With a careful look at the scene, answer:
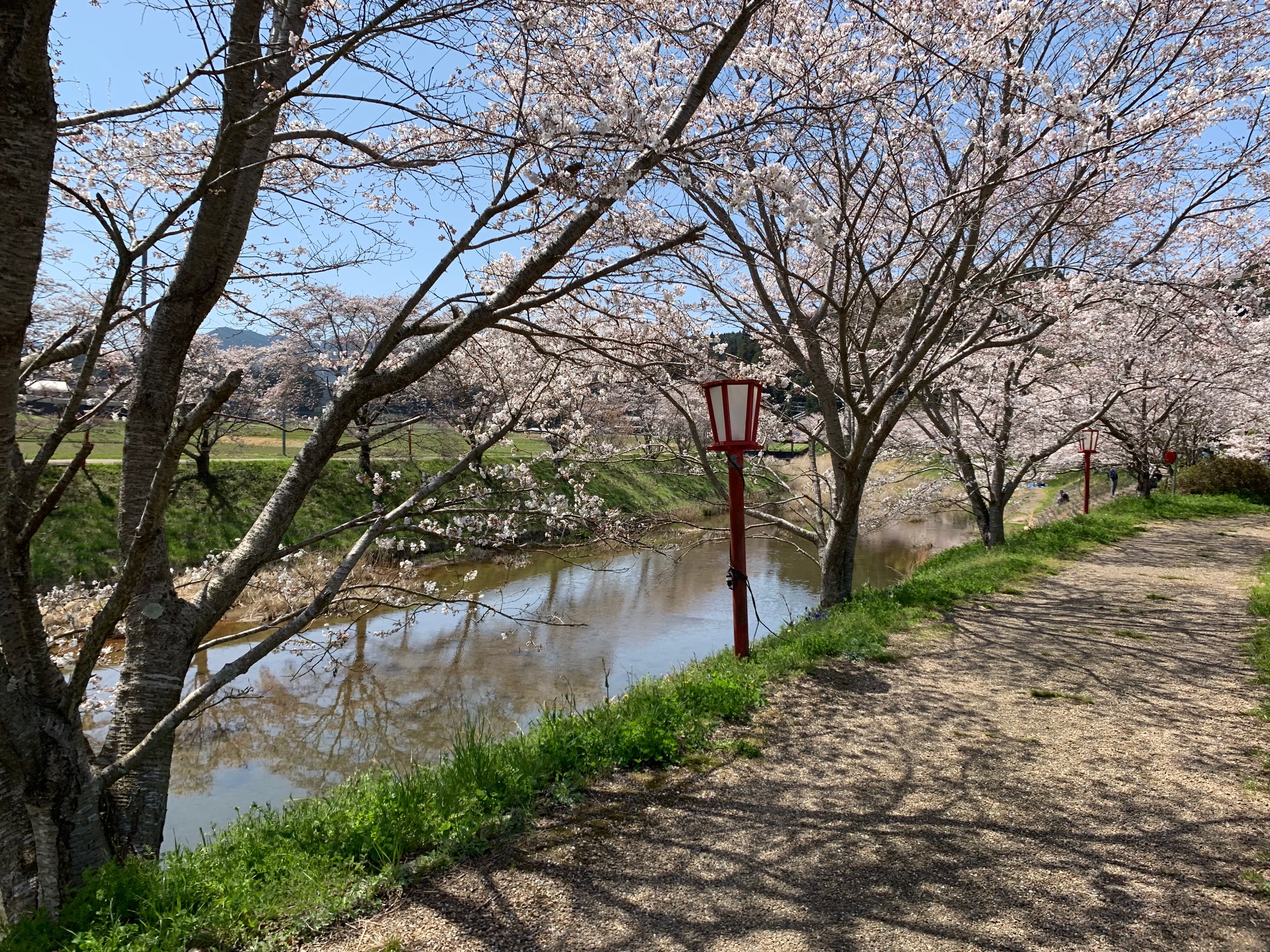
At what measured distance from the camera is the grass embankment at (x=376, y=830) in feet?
8.07

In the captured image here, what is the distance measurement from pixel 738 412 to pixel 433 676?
19.9ft

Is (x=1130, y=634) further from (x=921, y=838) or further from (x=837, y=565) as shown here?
(x=921, y=838)

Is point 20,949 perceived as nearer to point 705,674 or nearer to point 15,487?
point 15,487

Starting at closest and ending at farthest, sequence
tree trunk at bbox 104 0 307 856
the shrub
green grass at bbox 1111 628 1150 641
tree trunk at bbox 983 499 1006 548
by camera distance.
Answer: tree trunk at bbox 104 0 307 856
green grass at bbox 1111 628 1150 641
tree trunk at bbox 983 499 1006 548
the shrub

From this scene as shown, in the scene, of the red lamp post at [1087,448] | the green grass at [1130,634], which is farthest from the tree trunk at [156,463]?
the red lamp post at [1087,448]

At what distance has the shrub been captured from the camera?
19.4 metres

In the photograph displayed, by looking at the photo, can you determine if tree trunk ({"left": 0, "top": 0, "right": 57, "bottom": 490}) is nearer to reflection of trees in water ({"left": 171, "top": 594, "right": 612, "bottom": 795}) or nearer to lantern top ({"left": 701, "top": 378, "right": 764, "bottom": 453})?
→ lantern top ({"left": 701, "top": 378, "right": 764, "bottom": 453})

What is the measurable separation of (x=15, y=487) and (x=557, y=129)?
8.88 feet

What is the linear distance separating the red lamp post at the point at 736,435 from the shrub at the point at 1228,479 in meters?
20.5

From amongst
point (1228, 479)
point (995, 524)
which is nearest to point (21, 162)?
point (995, 524)

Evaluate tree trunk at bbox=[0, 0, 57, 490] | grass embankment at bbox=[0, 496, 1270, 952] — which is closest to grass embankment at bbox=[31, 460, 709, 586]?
grass embankment at bbox=[0, 496, 1270, 952]

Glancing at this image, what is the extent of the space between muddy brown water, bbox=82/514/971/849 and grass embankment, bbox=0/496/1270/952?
117cm

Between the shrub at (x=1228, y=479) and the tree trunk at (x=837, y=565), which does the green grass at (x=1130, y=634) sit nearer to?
the tree trunk at (x=837, y=565)

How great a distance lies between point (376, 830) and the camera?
298 centimetres
